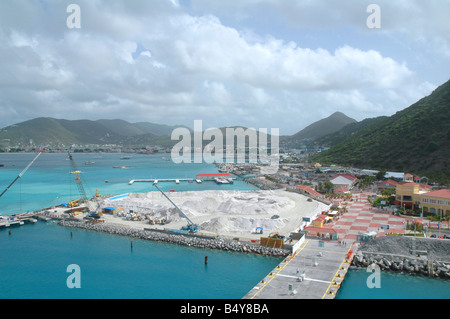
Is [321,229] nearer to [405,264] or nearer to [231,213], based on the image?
[405,264]

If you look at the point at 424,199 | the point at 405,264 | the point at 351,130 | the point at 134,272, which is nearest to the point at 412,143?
the point at 424,199

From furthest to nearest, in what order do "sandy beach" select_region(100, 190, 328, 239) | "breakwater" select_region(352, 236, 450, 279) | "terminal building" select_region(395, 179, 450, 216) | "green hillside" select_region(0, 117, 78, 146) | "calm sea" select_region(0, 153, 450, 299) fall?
"green hillside" select_region(0, 117, 78, 146), "terminal building" select_region(395, 179, 450, 216), "sandy beach" select_region(100, 190, 328, 239), "breakwater" select_region(352, 236, 450, 279), "calm sea" select_region(0, 153, 450, 299)

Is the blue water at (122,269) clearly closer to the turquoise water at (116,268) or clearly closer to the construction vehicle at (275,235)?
the turquoise water at (116,268)

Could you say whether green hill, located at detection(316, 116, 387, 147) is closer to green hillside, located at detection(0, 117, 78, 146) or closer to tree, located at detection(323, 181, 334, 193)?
tree, located at detection(323, 181, 334, 193)

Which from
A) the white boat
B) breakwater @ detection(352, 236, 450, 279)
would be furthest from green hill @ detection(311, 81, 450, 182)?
breakwater @ detection(352, 236, 450, 279)
